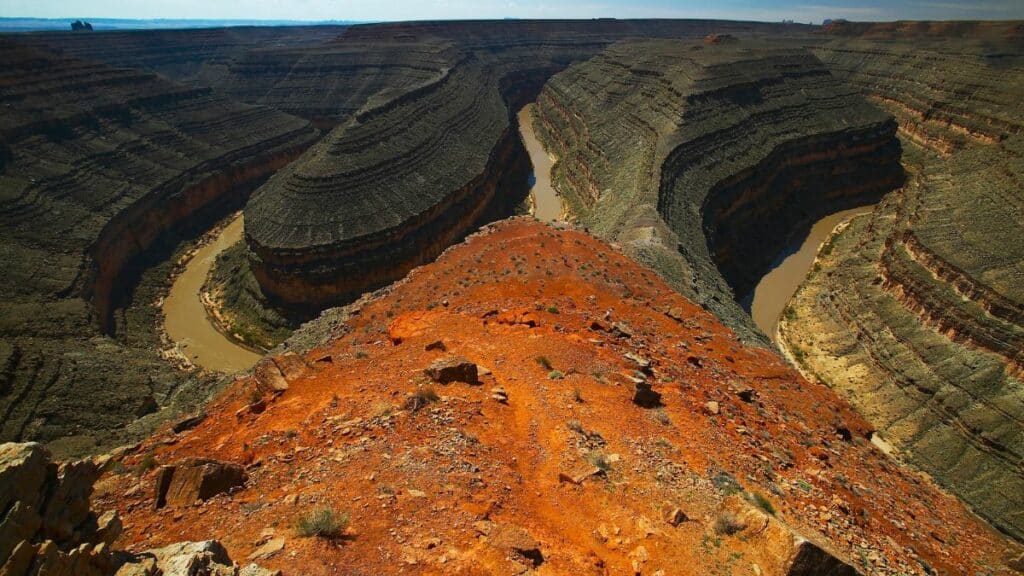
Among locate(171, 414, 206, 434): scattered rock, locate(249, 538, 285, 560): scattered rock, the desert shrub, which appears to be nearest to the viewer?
locate(249, 538, 285, 560): scattered rock

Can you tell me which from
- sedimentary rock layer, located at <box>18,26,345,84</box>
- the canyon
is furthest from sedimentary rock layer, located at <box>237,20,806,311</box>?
sedimentary rock layer, located at <box>18,26,345,84</box>

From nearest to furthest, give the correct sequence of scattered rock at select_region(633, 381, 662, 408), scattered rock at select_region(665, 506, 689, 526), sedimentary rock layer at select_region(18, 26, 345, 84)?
scattered rock at select_region(665, 506, 689, 526) → scattered rock at select_region(633, 381, 662, 408) → sedimentary rock layer at select_region(18, 26, 345, 84)

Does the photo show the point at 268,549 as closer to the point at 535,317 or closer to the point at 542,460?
the point at 542,460

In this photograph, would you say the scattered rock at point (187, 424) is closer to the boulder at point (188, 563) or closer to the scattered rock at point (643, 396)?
the boulder at point (188, 563)

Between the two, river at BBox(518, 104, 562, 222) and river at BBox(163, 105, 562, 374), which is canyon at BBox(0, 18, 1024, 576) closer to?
river at BBox(163, 105, 562, 374)

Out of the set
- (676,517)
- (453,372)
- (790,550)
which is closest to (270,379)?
(453,372)

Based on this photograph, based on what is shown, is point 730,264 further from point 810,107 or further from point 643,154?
point 810,107

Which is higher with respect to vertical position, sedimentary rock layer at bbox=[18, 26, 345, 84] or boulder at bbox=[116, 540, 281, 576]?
sedimentary rock layer at bbox=[18, 26, 345, 84]

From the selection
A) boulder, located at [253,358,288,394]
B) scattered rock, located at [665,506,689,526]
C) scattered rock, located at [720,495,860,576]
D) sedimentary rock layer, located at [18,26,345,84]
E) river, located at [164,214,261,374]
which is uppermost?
sedimentary rock layer, located at [18,26,345,84]
